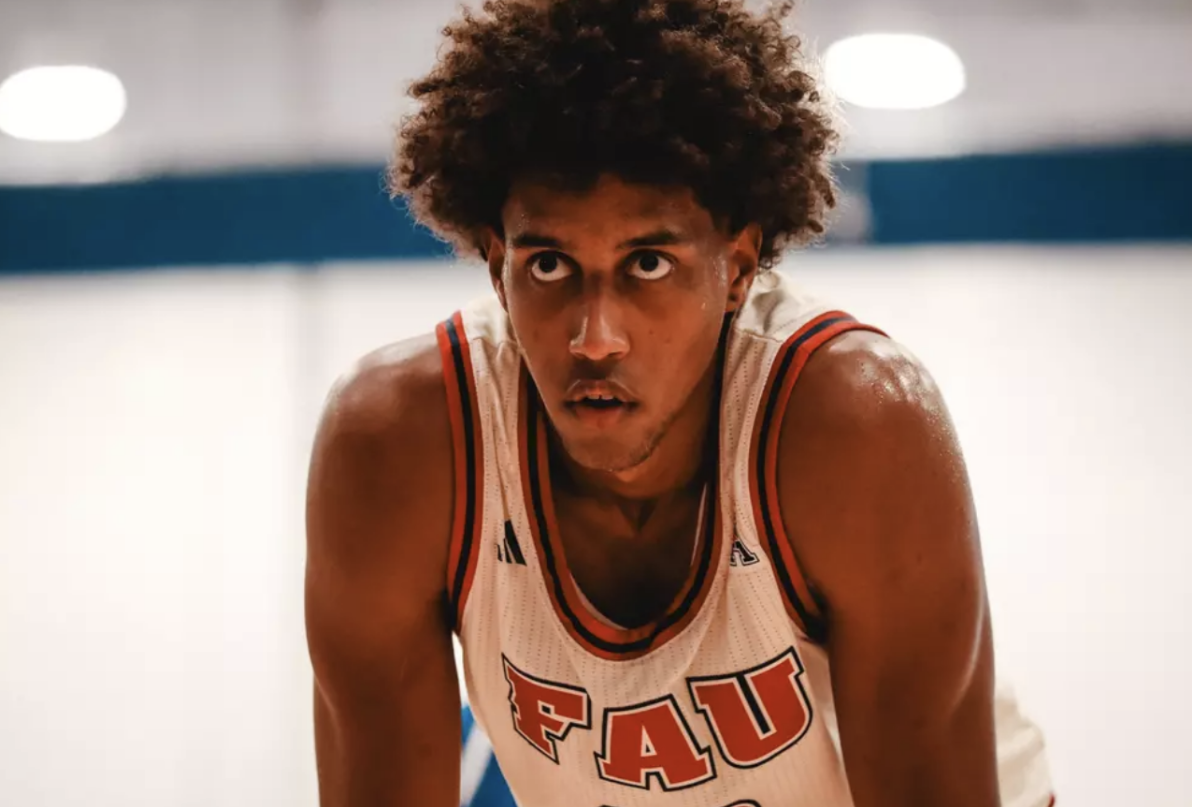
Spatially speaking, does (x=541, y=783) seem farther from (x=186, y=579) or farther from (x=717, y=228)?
(x=186, y=579)

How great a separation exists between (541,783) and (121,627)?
1.36m

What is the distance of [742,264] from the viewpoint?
0.99m

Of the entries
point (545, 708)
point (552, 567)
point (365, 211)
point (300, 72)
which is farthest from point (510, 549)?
point (300, 72)

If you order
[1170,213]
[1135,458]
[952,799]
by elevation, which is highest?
[1170,213]

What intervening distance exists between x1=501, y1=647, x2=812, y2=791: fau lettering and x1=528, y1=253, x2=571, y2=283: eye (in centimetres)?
31

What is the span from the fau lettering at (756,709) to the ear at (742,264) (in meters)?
0.27

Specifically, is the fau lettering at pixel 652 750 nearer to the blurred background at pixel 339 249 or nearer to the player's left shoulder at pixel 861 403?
the player's left shoulder at pixel 861 403

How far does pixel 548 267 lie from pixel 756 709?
374 millimetres

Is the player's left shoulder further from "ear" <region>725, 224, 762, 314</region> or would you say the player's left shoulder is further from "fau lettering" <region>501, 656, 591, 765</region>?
"fau lettering" <region>501, 656, 591, 765</region>

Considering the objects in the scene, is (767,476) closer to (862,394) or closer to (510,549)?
(862,394)

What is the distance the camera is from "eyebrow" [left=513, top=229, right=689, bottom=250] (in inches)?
34.8

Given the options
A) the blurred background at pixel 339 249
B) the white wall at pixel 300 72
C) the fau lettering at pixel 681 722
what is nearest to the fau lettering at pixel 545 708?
the fau lettering at pixel 681 722

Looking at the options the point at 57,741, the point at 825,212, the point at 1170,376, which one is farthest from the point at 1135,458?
the point at 57,741

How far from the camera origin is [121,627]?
2229mm
